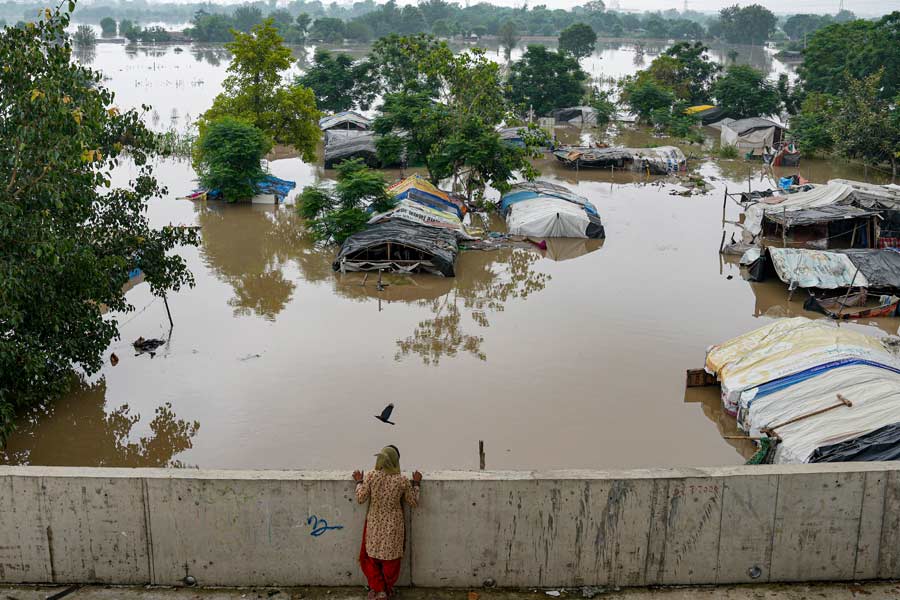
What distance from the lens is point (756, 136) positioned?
3325cm

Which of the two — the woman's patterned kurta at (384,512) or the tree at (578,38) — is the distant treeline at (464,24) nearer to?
the tree at (578,38)

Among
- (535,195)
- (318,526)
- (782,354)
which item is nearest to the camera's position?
(318,526)

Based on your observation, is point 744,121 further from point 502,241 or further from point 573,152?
point 502,241

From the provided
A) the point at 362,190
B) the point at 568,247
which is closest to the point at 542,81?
the point at 568,247

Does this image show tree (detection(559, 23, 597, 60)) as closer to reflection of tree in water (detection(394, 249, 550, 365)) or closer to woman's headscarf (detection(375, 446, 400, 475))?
reflection of tree in water (detection(394, 249, 550, 365))

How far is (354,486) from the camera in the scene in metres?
5.34

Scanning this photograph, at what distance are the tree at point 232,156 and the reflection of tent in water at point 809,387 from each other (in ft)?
47.4

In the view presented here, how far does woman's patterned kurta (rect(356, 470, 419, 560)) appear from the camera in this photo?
5172 millimetres

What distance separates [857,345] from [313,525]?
8.05 m

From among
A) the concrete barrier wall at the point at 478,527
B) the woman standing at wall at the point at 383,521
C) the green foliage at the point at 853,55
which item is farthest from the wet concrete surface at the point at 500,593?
the green foliage at the point at 853,55

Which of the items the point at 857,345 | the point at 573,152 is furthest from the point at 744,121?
the point at 857,345

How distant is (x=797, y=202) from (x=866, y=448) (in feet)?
42.2

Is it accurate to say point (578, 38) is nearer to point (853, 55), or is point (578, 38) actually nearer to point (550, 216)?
point (853, 55)

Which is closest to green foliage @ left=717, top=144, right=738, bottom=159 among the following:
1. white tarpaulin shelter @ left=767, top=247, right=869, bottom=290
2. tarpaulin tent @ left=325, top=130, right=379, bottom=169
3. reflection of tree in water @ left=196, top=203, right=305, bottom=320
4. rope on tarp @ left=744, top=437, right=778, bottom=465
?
tarpaulin tent @ left=325, top=130, right=379, bottom=169
